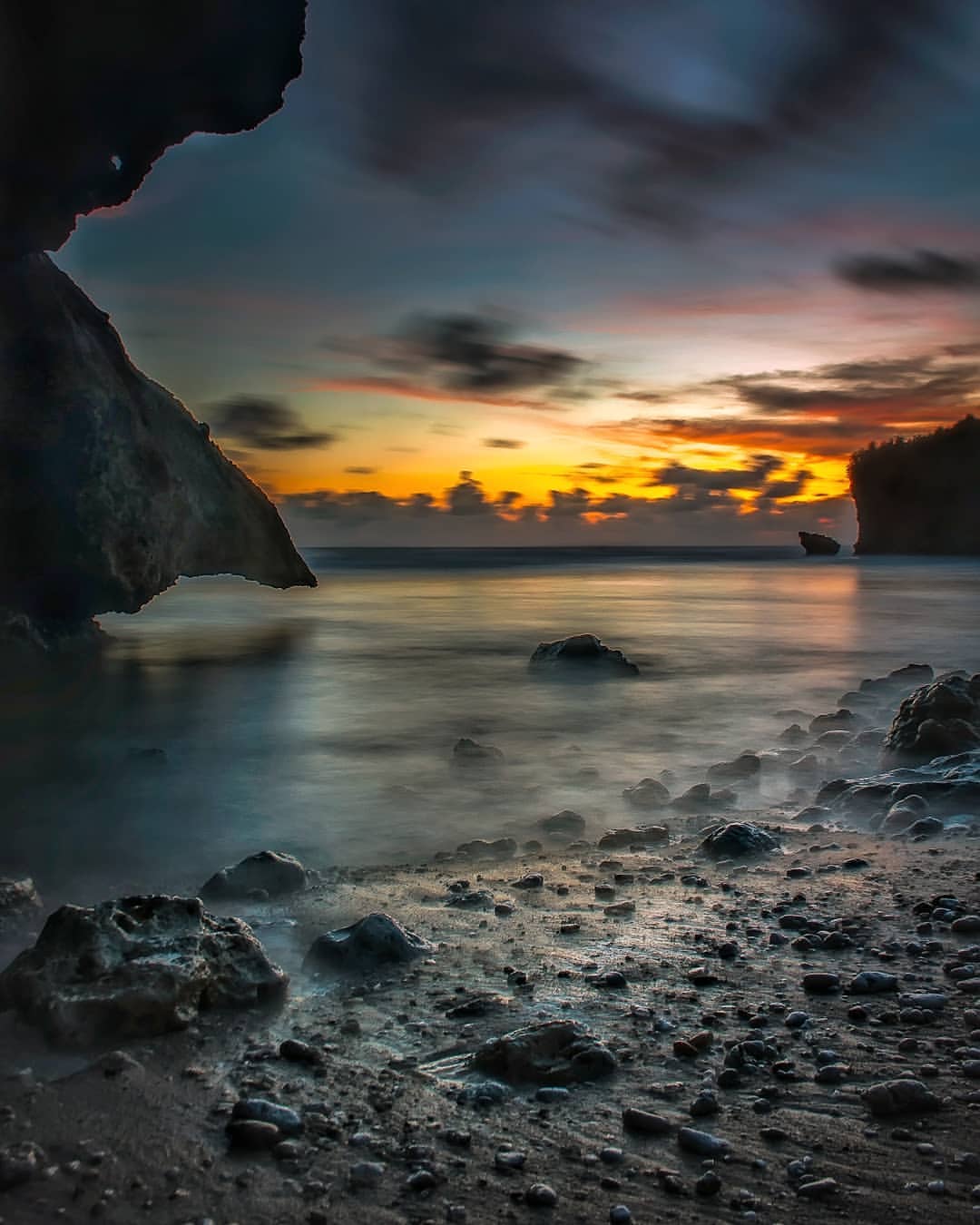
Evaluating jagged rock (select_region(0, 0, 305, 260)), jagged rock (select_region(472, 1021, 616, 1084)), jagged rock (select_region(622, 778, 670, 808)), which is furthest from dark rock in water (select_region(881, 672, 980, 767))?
jagged rock (select_region(0, 0, 305, 260))

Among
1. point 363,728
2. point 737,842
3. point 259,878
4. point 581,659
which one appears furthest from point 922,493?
point 259,878

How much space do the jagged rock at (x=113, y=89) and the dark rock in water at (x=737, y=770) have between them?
10.1m

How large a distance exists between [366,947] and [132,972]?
1.00 m

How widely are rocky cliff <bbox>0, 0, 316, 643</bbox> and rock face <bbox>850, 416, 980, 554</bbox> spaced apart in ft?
349

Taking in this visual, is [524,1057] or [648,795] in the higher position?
[524,1057]

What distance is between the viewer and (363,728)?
12.0 metres

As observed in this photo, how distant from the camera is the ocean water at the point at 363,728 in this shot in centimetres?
706

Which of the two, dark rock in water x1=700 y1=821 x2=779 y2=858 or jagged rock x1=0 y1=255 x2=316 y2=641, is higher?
jagged rock x1=0 y1=255 x2=316 y2=641

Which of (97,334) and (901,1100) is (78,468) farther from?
(901,1100)

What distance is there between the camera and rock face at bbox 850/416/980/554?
107562 mm

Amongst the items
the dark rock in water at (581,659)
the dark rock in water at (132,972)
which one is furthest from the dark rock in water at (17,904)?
the dark rock in water at (581,659)

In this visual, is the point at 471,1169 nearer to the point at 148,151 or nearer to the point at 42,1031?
the point at 42,1031

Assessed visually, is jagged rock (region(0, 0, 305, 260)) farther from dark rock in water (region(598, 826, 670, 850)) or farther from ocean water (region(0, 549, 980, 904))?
dark rock in water (region(598, 826, 670, 850))

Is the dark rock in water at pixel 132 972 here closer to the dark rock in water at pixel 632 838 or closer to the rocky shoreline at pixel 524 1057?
the rocky shoreline at pixel 524 1057
